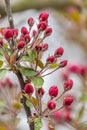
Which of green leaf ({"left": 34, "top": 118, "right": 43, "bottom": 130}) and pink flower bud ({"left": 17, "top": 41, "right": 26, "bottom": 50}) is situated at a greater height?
pink flower bud ({"left": 17, "top": 41, "right": 26, "bottom": 50})

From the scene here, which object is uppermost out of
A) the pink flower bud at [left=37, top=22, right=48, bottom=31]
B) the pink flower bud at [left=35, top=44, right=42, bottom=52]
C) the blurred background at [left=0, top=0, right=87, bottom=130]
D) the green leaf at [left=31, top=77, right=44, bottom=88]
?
the blurred background at [left=0, top=0, right=87, bottom=130]

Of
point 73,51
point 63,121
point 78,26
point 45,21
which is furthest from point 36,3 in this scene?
point 45,21

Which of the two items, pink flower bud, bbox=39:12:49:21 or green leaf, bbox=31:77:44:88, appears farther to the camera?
pink flower bud, bbox=39:12:49:21

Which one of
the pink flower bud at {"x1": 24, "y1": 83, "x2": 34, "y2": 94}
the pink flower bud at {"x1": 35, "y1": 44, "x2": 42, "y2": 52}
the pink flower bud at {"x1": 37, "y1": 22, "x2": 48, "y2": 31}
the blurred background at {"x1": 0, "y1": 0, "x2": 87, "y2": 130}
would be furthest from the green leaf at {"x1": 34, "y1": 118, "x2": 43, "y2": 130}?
the blurred background at {"x1": 0, "y1": 0, "x2": 87, "y2": 130}

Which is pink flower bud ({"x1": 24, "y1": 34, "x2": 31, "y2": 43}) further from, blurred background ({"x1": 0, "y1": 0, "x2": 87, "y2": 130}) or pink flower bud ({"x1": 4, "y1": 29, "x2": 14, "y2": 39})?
blurred background ({"x1": 0, "y1": 0, "x2": 87, "y2": 130})

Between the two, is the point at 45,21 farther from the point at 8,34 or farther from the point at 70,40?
the point at 70,40

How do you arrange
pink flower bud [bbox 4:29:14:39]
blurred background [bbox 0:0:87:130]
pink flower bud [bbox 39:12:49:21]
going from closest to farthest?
pink flower bud [bbox 4:29:14:39], pink flower bud [bbox 39:12:49:21], blurred background [bbox 0:0:87:130]

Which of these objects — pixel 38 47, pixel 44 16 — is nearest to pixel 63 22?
pixel 44 16

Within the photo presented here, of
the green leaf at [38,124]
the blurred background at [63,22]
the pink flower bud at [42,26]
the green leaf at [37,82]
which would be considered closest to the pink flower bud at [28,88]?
the green leaf at [37,82]

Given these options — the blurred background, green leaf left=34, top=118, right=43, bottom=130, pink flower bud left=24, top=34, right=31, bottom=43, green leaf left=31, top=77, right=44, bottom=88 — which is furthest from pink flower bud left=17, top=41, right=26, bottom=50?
the blurred background

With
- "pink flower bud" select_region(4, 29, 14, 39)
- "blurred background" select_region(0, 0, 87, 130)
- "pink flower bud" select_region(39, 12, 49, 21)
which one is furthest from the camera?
"blurred background" select_region(0, 0, 87, 130)

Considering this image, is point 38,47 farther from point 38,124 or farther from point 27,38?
point 38,124
